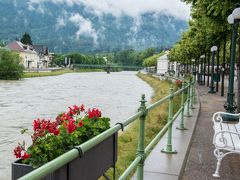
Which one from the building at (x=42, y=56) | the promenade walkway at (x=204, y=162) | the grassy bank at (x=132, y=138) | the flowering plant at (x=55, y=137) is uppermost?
the building at (x=42, y=56)

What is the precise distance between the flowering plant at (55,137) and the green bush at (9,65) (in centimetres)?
6728

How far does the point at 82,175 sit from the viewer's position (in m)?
3.45

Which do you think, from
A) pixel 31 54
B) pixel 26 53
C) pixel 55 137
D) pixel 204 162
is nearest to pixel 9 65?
pixel 26 53

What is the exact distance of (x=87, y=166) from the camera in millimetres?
3594

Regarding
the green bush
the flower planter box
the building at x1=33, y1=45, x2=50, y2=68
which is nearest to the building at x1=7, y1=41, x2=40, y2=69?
the building at x1=33, y1=45, x2=50, y2=68

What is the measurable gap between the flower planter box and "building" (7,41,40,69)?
Answer: 11616cm

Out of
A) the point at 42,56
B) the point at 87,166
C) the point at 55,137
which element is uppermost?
the point at 42,56

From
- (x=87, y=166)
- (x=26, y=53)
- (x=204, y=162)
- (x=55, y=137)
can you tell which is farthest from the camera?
(x=26, y=53)

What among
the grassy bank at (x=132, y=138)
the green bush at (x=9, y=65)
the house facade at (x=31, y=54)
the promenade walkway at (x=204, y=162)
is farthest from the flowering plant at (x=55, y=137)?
the house facade at (x=31, y=54)

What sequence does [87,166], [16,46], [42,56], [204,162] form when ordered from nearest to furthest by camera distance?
[87,166] < [204,162] < [16,46] < [42,56]

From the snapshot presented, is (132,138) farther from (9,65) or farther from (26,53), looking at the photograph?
(26,53)

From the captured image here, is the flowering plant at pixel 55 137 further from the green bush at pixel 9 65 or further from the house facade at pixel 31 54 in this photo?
the house facade at pixel 31 54

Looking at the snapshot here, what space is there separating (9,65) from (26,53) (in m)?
58.5

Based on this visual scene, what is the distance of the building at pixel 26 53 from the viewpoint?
401ft
